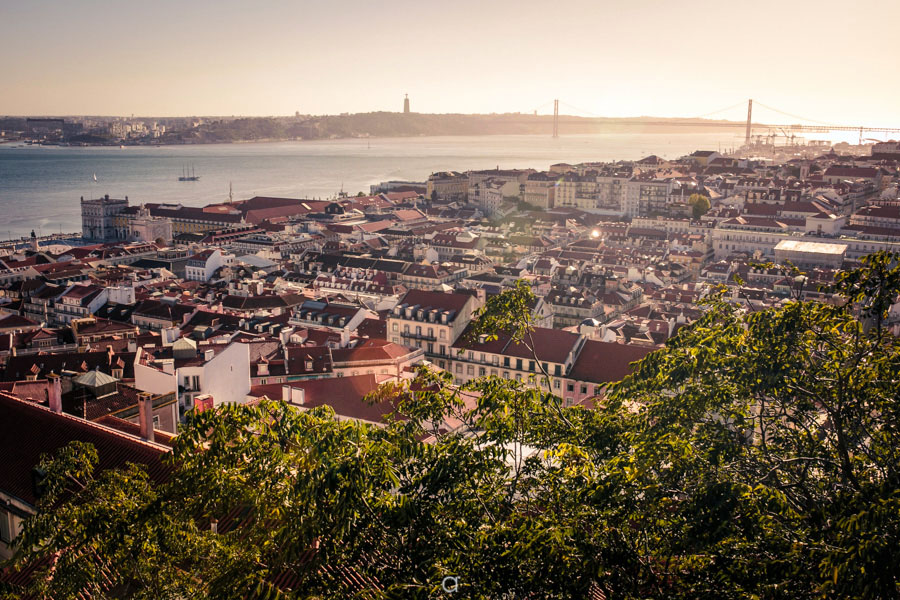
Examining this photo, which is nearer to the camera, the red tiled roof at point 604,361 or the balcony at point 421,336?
the red tiled roof at point 604,361

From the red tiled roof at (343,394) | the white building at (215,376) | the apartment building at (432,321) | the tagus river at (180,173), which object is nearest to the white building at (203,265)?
the apartment building at (432,321)

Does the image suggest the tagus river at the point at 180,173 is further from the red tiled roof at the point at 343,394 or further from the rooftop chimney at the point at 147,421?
the rooftop chimney at the point at 147,421

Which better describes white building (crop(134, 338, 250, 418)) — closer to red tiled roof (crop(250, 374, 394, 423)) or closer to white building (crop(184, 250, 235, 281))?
red tiled roof (crop(250, 374, 394, 423))

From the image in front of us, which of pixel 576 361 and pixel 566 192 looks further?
pixel 566 192

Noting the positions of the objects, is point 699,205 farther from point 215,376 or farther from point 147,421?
point 147,421

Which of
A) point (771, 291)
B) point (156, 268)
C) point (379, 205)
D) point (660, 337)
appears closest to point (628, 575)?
point (660, 337)

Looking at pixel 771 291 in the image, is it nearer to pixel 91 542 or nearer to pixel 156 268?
pixel 156 268

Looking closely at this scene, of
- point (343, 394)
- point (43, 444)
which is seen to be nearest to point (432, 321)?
point (343, 394)
